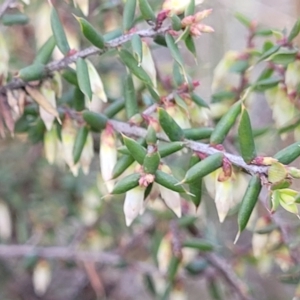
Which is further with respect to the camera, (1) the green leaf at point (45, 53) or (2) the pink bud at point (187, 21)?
(1) the green leaf at point (45, 53)

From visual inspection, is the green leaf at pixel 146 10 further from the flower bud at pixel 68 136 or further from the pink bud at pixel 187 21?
the flower bud at pixel 68 136

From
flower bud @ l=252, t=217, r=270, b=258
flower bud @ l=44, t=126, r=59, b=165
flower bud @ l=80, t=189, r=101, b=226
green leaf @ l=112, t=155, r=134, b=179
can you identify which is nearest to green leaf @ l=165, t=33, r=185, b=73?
green leaf @ l=112, t=155, r=134, b=179

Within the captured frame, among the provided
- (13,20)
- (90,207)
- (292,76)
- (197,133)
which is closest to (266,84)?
(292,76)

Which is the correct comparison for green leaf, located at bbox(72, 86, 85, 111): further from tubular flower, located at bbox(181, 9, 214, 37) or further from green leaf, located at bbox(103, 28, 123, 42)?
tubular flower, located at bbox(181, 9, 214, 37)

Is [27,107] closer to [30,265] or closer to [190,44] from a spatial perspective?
[190,44]

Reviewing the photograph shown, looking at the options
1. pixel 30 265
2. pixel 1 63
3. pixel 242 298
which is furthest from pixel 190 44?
pixel 30 265

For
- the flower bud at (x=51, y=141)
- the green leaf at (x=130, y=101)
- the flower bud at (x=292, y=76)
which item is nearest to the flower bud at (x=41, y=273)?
the flower bud at (x=51, y=141)
